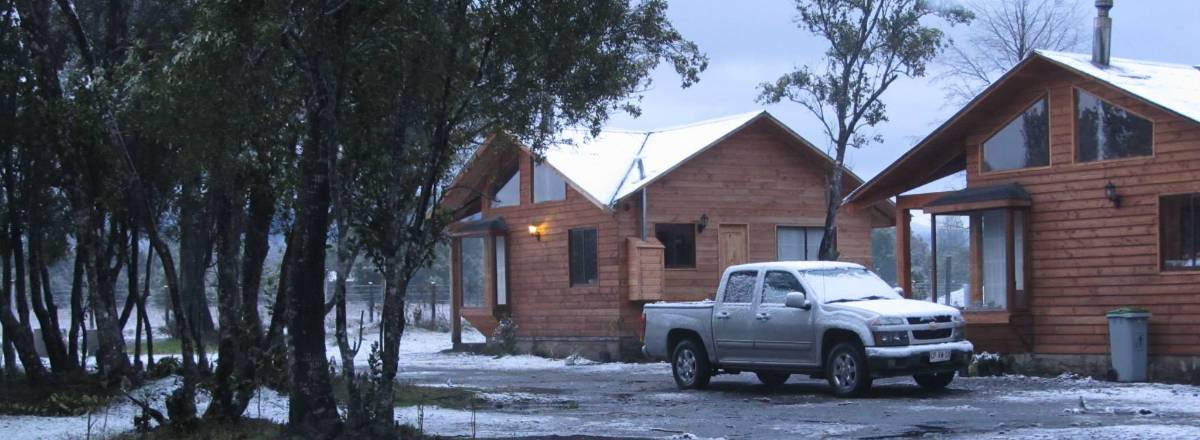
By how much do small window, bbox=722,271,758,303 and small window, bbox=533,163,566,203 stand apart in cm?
1147

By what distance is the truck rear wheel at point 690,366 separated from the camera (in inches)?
787

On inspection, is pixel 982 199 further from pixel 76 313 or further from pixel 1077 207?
pixel 76 313

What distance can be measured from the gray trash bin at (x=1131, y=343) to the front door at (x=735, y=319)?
5.07 meters

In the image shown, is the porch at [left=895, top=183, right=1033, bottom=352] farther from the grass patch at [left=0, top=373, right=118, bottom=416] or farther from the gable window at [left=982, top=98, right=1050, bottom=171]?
the grass patch at [left=0, top=373, right=118, bottom=416]

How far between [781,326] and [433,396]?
469cm

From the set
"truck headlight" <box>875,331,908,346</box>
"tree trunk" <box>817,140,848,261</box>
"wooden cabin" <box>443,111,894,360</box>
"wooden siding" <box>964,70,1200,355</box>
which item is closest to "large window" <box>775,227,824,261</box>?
"wooden cabin" <box>443,111,894,360</box>

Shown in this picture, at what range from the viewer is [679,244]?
98.5 ft

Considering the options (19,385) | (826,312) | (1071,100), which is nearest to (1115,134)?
(1071,100)

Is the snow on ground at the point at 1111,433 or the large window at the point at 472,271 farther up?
the large window at the point at 472,271

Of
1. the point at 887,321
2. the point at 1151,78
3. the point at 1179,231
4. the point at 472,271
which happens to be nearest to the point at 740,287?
the point at 887,321

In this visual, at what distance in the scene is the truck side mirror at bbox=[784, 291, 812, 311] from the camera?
18.4m

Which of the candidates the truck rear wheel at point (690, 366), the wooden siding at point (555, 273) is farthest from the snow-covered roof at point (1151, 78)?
the wooden siding at point (555, 273)

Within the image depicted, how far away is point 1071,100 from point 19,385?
15133mm

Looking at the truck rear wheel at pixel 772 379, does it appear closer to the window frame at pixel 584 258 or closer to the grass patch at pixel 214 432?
the grass patch at pixel 214 432
